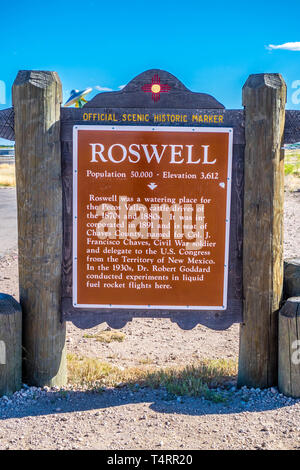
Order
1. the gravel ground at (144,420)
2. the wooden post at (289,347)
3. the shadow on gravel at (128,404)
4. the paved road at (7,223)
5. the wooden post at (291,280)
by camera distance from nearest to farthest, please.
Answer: the gravel ground at (144,420) → the shadow on gravel at (128,404) → the wooden post at (289,347) → the wooden post at (291,280) → the paved road at (7,223)

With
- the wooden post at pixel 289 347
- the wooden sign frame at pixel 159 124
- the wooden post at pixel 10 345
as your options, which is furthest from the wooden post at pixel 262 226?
the wooden post at pixel 10 345

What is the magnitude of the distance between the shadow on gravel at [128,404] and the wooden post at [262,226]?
32 cm

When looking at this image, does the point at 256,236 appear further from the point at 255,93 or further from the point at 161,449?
the point at 161,449

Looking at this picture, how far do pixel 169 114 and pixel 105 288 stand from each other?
4.66ft

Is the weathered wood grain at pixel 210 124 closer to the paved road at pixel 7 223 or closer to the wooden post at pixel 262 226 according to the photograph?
the wooden post at pixel 262 226

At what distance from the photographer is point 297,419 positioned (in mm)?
3639

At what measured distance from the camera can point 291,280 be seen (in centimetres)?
435

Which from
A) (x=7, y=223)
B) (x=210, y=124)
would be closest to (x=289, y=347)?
(x=210, y=124)

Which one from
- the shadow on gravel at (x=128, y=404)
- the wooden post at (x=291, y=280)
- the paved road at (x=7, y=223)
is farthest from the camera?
the paved road at (x=7, y=223)

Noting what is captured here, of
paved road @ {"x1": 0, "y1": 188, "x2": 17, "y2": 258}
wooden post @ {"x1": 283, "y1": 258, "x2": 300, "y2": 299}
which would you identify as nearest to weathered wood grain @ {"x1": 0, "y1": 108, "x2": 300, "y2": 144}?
wooden post @ {"x1": 283, "y1": 258, "x2": 300, "y2": 299}

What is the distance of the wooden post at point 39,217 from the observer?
392 cm

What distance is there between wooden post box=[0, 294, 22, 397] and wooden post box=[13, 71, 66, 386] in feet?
0.44

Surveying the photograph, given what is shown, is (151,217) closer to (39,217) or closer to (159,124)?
(159,124)

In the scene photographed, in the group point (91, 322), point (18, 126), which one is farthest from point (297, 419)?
point (18, 126)
